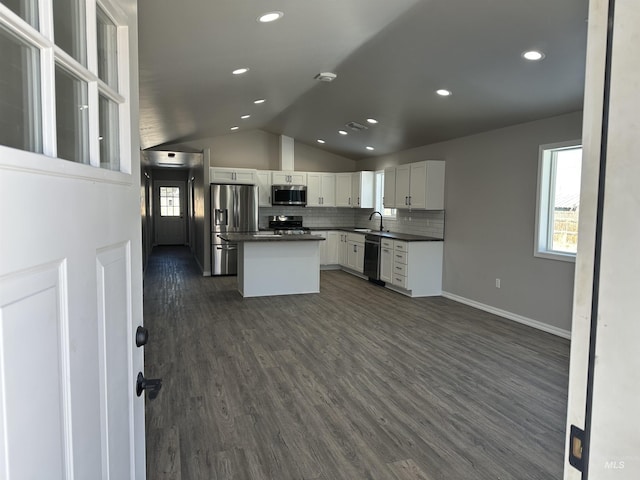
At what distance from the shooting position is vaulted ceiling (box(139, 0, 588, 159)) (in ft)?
9.95

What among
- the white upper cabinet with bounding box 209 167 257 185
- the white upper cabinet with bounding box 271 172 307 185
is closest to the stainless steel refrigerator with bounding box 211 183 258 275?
the white upper cabinet with bounding box 209 167 257 185

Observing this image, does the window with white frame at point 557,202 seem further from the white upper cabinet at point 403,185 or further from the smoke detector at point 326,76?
the smoke detector at point 326,76

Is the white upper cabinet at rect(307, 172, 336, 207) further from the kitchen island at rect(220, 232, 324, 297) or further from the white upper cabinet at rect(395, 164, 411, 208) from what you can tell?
the kitchen island at rect(220, 232, 324, 297)

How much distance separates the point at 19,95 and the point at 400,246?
6.32 metres

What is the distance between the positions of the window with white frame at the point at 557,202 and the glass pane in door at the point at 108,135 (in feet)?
15.8

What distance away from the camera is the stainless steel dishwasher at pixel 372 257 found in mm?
7516

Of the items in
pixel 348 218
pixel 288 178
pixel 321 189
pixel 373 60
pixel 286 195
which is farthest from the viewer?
pixel 348 218

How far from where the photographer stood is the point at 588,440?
0.66 metres

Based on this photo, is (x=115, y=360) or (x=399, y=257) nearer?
(x=115, y=360)

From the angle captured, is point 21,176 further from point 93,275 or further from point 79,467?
point 79,467

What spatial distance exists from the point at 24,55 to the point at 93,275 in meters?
0.46

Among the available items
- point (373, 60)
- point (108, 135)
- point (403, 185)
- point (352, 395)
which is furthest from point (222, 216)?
point (108, 135)

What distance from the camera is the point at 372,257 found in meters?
7.71

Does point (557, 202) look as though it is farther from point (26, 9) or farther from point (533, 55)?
point (26, 9)
